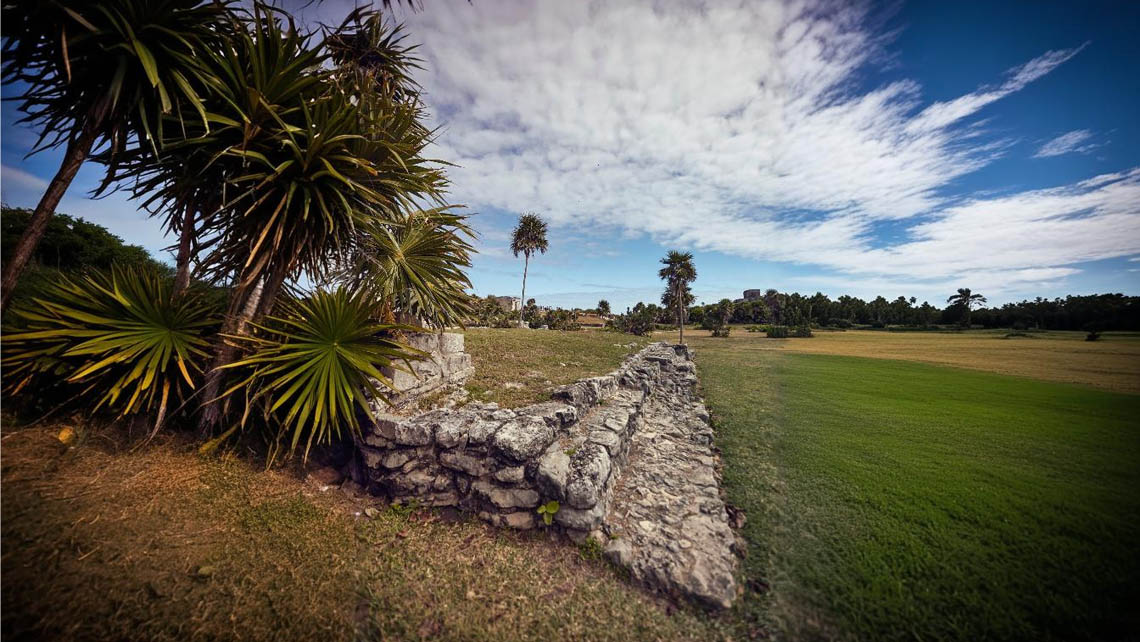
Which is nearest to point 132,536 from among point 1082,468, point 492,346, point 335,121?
point 335,121

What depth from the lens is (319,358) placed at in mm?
4113

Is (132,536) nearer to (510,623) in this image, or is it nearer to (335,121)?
(510,623)

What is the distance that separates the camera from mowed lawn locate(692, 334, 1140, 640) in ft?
11.0

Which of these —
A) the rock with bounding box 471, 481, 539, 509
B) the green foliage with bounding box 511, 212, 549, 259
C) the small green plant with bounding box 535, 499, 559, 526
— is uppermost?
the green foliage with bounding box 511, 212, 549, 259

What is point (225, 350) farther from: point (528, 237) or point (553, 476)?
point (528, 237)

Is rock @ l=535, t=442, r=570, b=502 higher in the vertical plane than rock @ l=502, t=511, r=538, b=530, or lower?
higher

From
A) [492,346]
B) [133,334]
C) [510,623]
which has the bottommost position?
[510,623]

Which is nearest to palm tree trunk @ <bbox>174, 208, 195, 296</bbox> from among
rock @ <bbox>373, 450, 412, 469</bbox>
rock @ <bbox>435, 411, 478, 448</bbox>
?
rock @ <bbox>373, 450, 412, 469</bbox>

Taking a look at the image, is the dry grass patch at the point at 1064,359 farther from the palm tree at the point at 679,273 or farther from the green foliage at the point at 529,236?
the green foliage at the point at 529,236

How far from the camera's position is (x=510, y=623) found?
331 centimetres

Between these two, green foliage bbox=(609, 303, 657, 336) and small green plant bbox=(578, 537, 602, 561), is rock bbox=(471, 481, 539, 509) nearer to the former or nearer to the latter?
small green plant bbox=(578, 537, 602, 561)

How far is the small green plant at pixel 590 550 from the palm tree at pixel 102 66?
22.1 feet

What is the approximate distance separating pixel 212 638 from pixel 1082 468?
12599 millimetres

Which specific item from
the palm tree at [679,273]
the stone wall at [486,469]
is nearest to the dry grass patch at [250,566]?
the stone wall at [486,469]
